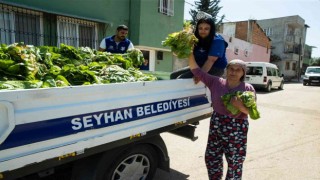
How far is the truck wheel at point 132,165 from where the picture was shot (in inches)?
101

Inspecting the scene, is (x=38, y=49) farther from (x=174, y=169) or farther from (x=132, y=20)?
(x=132, y=20)

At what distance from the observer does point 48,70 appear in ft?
9.13

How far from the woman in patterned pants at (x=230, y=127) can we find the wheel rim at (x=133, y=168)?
81cm

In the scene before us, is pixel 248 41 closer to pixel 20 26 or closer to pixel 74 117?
pixel 20 26

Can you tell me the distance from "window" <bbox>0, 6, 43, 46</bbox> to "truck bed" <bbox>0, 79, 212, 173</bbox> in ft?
23.6

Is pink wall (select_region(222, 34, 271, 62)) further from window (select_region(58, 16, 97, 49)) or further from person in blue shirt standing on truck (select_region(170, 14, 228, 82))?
person in blue shirt standing on truck (select_region(170, 14, 228, 82))

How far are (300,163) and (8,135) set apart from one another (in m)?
4.62

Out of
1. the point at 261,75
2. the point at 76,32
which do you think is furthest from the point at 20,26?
the point at 261,75

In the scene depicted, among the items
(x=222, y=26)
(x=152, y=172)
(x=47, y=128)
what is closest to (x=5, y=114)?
(x=47, y=128)

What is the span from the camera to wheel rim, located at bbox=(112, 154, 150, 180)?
2787mm

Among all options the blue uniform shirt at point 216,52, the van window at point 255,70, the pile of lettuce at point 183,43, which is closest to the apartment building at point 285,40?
the van window at point 255,70

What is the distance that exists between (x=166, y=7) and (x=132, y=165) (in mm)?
12360

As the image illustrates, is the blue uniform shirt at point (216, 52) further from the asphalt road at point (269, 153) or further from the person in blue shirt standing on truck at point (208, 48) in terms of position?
the asphalt road at point (269, 153)

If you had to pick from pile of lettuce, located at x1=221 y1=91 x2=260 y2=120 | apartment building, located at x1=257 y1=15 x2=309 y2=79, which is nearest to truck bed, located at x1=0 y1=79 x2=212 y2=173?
pile of lettuce, located at x1=221 y1=91 x2=260 y2=120
